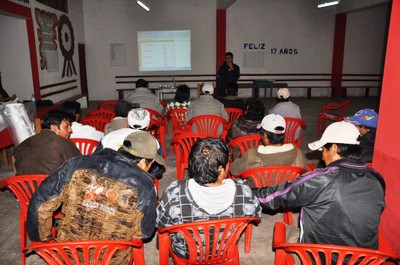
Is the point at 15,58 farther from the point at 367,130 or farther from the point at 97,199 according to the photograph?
the point at 367,130

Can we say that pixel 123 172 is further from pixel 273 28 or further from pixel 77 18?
pixel 273 28

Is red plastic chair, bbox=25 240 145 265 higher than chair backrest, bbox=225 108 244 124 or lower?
lower

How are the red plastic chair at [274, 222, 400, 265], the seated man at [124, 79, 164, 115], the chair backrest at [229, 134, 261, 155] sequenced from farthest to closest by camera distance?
the seated man at [124, 79, 164, 115] → the chair backrest at [229, 134, 261, 155] → the red plastic chair at [274, 222, 400, 265]

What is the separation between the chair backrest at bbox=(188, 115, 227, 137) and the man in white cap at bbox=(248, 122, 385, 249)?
236 cm

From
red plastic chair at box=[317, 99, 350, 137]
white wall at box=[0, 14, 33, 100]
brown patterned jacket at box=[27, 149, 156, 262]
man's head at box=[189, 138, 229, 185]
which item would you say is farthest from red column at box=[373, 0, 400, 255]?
white wall at box=[0, 14, 33, 100]

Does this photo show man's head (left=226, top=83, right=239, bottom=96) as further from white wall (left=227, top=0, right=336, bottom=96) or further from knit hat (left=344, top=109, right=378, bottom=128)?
white wall (left=227, top=0, right=336, bottom=96)

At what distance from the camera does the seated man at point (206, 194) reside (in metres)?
1.59

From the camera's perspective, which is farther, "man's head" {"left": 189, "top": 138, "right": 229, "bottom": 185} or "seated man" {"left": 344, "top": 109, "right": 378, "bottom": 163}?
"seated man" {"left": 344, "top": 109, "right": 378, "bottom": 163}

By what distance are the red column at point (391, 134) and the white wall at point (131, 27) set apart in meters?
9.20

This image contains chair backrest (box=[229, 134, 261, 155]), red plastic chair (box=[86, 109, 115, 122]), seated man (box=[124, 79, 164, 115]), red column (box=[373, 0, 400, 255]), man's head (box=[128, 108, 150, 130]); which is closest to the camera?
red column (box=[373, 0, 400, 255])

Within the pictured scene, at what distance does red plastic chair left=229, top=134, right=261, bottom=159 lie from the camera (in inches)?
121

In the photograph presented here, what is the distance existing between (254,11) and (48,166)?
9812 millimetres

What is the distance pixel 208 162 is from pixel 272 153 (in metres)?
0.95

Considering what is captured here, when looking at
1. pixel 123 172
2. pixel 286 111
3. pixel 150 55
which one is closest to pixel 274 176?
pixel 123 172
